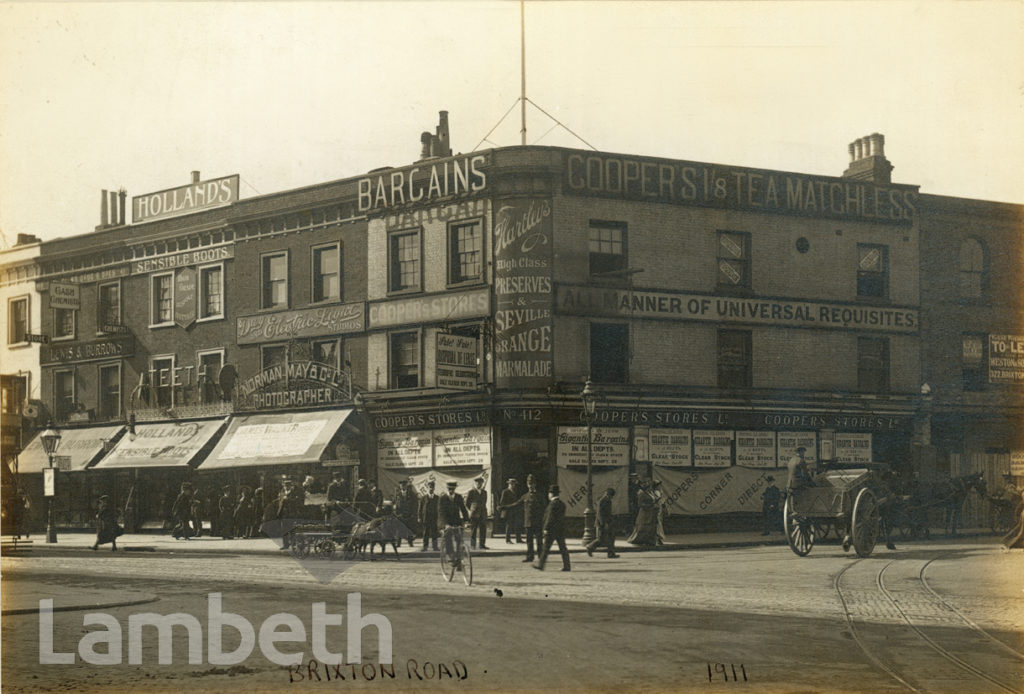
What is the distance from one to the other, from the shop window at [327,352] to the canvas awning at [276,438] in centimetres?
92

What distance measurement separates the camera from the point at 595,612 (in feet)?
45.4

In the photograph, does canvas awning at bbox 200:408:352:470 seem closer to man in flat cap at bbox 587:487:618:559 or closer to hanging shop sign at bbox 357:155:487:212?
hanging shop sign at bbox 357:155:487:212

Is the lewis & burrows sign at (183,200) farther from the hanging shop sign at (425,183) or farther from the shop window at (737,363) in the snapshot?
the shop window at (737,363)

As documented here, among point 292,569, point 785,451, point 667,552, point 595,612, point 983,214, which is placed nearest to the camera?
point 595,612

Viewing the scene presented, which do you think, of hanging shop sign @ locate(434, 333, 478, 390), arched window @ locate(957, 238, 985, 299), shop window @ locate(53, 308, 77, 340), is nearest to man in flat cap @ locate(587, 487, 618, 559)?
hanging shop sign @ locate(434, 333, 478, 390)

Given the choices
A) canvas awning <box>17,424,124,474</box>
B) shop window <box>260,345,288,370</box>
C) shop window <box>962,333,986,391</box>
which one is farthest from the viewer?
shop window <box>260,345,288,370</box>

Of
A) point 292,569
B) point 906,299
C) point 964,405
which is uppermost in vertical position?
point 906,299

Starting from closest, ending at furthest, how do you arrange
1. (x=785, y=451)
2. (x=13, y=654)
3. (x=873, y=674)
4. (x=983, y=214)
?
(x=873, y=674) → (x=13, y=654) → (x=983, y=214) → (x=785, y=451)

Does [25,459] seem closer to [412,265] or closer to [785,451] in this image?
[412,265]

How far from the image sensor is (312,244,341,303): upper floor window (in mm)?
20391

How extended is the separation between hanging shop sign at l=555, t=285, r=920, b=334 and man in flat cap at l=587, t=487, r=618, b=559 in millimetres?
3779

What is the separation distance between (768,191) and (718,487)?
4702mm

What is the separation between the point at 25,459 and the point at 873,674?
14863 mm

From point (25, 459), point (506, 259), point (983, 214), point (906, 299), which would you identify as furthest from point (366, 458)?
point (983, 214)
